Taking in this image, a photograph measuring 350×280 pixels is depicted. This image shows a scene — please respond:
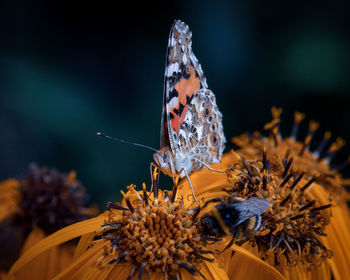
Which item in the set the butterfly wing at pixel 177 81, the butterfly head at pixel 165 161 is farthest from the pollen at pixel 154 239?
the butterfly wing at pixel 177 81

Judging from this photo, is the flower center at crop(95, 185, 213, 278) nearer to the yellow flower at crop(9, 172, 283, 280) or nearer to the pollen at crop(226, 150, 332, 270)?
the yellow flower at crop(9, 172, 283, 280)

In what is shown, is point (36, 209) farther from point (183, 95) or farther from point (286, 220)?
point (286, 220)

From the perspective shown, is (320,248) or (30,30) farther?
(30,30)

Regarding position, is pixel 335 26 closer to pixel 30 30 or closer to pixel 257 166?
pixel 257 166

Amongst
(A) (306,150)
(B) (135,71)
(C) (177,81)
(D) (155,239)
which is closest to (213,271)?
(D) (155,239)

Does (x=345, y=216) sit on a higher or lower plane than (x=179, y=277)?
higher

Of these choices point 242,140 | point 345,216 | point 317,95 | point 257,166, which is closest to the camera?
point 257,166

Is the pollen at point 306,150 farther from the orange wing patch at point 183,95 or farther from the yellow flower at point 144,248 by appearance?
the yellow flower at point 144,248

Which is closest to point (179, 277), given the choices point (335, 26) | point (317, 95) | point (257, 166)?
point (257, 166)
